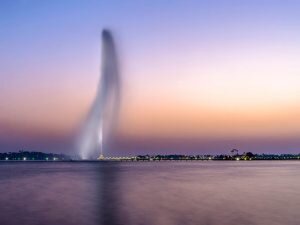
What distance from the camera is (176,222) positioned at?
906 inches

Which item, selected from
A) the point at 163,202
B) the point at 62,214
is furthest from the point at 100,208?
the point at 163,202

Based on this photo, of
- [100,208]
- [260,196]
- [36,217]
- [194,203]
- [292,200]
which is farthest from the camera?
[260,196]

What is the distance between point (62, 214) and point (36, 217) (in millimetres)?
1696

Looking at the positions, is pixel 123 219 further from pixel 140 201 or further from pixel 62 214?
pixel 140 201

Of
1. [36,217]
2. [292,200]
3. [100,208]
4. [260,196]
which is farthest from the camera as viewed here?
[260,196]

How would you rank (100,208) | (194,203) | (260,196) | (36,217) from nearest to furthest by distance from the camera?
1. (36,217)
2. (100,208)
3. (194,203)
4. (260,196)

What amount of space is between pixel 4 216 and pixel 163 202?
1202 centimetres

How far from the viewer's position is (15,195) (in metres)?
38.0

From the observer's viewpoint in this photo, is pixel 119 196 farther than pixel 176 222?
Yes

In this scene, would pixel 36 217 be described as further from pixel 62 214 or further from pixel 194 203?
pixel 194 203

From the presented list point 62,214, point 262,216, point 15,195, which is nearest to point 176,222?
point 262,216

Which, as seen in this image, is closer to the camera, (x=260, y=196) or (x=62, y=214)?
(x=62, y=214)

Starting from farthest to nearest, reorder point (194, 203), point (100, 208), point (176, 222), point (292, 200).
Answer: point (292, 200), point (194, 203), point (100, 208), point (176, 222)

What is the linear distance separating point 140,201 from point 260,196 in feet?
35.6
